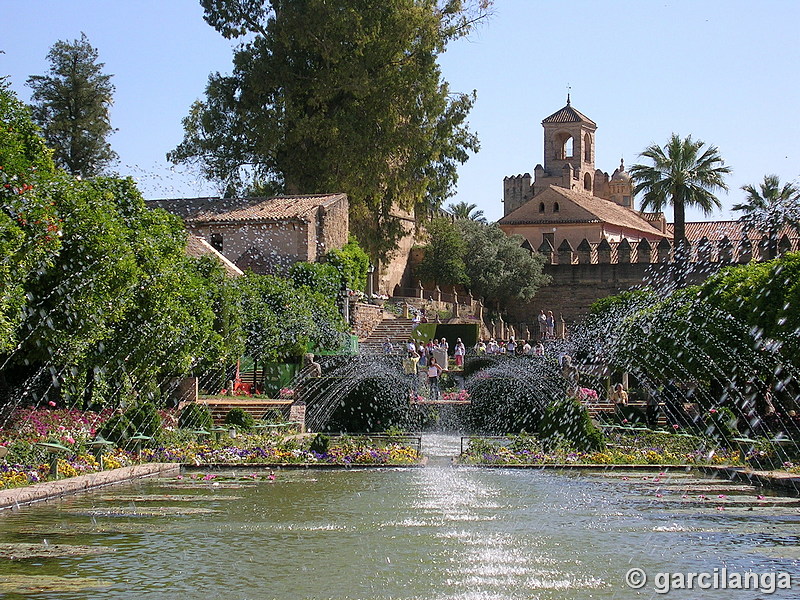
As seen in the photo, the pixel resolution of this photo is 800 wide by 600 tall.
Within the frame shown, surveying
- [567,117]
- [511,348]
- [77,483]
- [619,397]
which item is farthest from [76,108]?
[567,117]

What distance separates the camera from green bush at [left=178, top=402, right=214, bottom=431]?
750 inches

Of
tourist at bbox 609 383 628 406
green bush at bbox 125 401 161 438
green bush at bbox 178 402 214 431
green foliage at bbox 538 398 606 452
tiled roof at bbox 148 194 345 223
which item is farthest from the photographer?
tiled roof at bbox 148 194 345 223

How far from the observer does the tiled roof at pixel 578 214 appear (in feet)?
225

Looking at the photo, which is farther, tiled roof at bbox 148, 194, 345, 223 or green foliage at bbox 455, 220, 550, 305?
green foliage at bbox 455, 220, 550, 305

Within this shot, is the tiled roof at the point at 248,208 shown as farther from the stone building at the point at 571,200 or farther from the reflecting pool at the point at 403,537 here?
the reflecting pool at the point at 403,537

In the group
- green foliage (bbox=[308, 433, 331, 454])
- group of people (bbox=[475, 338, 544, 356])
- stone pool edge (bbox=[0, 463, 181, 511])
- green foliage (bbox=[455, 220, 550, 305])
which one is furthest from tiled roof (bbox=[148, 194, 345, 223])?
stone pool edge (bbox=[0, 463, 181, 511])

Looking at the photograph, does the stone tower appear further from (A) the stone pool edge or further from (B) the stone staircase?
(A) the stone pool edge

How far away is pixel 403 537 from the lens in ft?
28.4

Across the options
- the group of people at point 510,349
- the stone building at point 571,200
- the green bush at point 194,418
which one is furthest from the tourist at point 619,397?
the stone building at point 571,200

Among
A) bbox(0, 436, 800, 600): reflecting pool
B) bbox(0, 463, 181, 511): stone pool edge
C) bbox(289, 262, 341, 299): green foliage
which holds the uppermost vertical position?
bbox(289, 262, 341, 299): green foliage

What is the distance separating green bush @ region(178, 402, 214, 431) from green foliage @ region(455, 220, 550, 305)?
121 feet

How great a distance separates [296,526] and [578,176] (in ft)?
275

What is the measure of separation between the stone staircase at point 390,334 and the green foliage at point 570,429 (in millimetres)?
22221

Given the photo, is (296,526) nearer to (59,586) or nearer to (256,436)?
(59,586)
